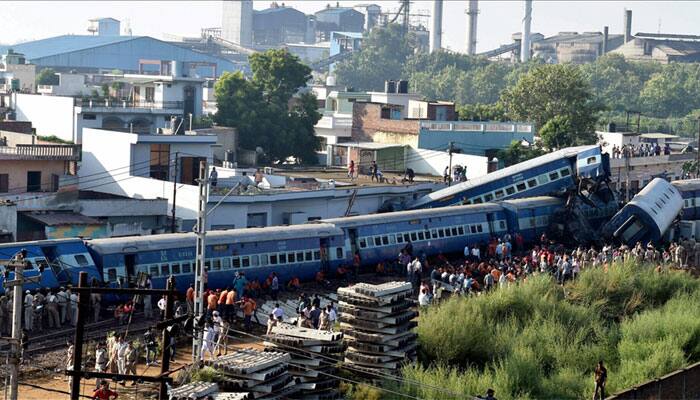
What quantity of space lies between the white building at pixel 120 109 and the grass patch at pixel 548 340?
2859 centimetres

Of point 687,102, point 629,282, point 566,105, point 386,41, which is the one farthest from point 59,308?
point 386,41

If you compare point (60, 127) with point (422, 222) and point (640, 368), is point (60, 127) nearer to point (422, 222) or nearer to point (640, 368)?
point (422, 222)

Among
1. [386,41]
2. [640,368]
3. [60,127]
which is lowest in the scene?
[640,368]

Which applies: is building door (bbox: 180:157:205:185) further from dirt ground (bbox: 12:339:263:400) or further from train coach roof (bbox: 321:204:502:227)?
dirt ground (bbox: 12:339:263:400)

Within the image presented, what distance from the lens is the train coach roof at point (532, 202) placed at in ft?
168

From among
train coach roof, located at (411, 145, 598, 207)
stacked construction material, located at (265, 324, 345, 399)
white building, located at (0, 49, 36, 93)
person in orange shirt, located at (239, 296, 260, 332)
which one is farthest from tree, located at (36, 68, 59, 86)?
stacked construction material, located at (265, 324, 345, 399)

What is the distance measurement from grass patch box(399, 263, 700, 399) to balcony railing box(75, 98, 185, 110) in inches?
1351

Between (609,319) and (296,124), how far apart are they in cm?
3429

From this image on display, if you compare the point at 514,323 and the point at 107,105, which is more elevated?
the point at 107,105

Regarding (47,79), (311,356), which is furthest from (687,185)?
(47,79)

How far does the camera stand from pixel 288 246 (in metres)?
40.9

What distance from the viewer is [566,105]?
92.2 meters

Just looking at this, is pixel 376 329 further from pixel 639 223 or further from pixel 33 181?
A: pixel 33 181

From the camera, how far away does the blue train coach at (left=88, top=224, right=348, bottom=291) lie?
3616 centimetres
